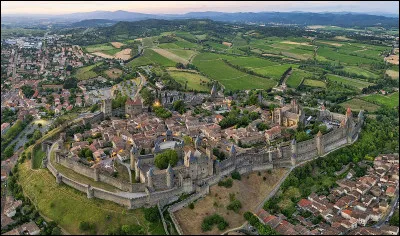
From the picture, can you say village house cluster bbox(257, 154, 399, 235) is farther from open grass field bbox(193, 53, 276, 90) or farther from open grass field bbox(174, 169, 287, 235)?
open grass field bbox(193, 53, 276, 90)

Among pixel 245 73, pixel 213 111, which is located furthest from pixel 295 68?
pixel 213 111

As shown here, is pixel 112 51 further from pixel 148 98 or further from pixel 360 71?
pixel 360 71

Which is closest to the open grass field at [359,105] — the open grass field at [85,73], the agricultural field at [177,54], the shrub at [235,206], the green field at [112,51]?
the shrub at [235,206]

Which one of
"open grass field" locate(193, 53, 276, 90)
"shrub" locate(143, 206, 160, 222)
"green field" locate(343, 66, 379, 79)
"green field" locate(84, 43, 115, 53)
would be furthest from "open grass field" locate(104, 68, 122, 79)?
"shrub" locate(143, 206, 160, 222)

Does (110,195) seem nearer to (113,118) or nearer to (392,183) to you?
(113,118)

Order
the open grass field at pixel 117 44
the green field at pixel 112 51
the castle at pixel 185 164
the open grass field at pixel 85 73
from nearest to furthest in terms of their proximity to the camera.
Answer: the castle at pixel 185 164 < the open grass field at pixel 85 73 < the green field at pixel 112 51 < the open grass field at pixel 117 44

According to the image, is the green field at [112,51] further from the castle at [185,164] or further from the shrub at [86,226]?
the shrub at [86,226]
